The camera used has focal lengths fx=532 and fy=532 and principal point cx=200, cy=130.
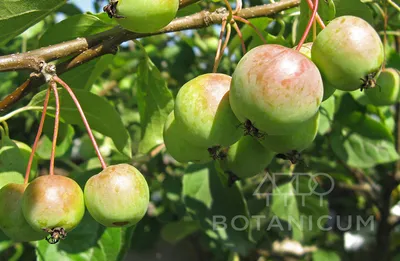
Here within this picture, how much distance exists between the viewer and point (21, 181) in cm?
150

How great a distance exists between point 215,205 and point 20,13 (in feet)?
3.71

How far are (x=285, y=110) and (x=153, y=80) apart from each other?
0.91 meters

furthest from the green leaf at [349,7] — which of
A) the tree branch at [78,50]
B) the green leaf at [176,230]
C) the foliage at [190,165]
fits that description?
the green leaf at [176,230]

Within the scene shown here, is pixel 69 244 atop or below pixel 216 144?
below

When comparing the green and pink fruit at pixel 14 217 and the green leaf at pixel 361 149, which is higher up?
the green and pink fruit at pixel 14 217

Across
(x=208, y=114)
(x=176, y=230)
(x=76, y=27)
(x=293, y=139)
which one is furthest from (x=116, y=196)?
(x=176, y=230)

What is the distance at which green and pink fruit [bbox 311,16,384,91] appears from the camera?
1.06 m

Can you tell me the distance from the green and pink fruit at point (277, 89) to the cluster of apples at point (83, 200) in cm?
32

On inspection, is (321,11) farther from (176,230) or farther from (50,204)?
(176,230)

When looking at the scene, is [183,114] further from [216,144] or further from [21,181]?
[21,181]

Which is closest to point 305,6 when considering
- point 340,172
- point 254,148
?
point 254,148

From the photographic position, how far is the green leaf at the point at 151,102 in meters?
1.83

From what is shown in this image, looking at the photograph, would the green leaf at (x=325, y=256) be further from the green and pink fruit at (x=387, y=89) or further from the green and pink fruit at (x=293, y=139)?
the green and pink fruit at (x=293, y=139)

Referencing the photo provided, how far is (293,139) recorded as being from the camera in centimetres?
117
